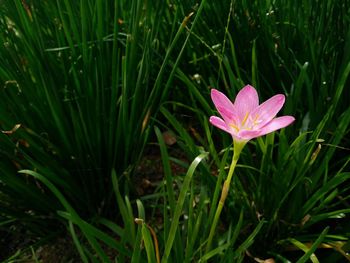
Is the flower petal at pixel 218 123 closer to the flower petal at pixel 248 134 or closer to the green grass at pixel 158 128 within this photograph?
the flower petal at pixel 248 134

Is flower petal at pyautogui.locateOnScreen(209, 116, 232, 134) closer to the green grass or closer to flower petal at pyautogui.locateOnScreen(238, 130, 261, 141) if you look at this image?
flower petal at pyautogui.locateOnScreen(238, 130, 261, 141)

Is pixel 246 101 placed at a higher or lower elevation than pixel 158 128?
higher

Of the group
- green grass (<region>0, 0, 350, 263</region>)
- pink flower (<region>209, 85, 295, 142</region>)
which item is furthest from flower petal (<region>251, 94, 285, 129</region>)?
green grass (<region>0, 0, 350, 263</region>)

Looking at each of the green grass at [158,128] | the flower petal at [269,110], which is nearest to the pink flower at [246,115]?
the flower petal at [269,110]

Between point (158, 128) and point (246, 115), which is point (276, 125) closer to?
point (246, 115)

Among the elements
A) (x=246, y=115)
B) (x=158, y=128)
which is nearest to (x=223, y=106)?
(x=246, y=115)

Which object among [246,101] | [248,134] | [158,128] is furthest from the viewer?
[158,128]

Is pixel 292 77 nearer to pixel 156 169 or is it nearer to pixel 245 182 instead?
pixel 245 182
